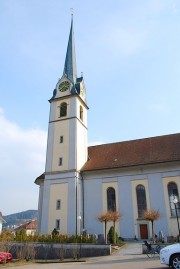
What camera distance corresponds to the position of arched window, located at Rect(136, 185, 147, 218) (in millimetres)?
27280

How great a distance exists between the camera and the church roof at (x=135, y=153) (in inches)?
1136

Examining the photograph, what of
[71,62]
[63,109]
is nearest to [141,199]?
[63,109]

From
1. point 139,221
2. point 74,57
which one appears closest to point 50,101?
point 74,57

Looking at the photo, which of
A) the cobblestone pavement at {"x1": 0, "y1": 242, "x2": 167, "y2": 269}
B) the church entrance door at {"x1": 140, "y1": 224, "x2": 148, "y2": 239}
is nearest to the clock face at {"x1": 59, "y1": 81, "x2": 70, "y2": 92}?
the church entrance door at {"x1": 140, "y1": 224, "x2": 148, "y2": 239}

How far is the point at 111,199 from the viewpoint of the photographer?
2914 centimetres

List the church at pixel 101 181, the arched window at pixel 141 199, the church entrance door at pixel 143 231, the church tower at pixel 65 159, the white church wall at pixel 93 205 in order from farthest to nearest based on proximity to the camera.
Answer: the church tower at pixel 65 159, the white church wall at pixel 93 205, the arched window at pixel 141 199, the church at pixel 101 181, the church entrance door at pixel 143 231

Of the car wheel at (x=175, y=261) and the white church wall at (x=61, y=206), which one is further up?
the white church wall at (x=61, y=206)

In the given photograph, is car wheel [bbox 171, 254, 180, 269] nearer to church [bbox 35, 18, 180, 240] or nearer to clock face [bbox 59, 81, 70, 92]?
church [bbox 35, 18, 180, 240]

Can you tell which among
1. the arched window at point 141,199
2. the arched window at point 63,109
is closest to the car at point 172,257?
the arched window at point 141,199

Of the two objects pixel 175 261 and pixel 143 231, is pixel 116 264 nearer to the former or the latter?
pixel 175 261

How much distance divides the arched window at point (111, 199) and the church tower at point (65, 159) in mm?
3278

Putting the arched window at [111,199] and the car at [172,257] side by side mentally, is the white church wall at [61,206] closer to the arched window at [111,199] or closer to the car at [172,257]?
the arched window at [111,199]

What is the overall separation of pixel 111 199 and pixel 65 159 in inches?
292

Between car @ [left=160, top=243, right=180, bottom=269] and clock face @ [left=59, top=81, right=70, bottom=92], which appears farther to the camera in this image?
clock face @ [left=59, top=81, right=70, bottom=92]
